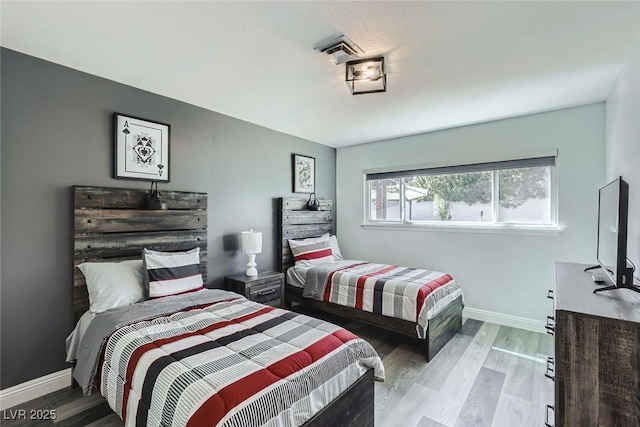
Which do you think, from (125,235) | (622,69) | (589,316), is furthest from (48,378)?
(622,69)

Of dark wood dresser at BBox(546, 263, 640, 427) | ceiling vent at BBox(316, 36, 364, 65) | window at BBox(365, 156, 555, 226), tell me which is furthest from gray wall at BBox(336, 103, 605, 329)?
ceiling vent at BBox(316, 36, 364, 65)

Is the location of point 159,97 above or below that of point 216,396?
above

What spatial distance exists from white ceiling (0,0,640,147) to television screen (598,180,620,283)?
3.17 ft

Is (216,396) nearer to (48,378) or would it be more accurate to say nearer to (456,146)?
(48,378)

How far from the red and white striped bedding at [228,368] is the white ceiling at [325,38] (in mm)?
1799

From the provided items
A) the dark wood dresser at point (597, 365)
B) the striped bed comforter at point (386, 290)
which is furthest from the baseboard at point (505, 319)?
the dark wood dresser at point (597, 365)

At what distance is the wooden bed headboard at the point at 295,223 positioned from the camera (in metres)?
3.88

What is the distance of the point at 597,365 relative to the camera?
3.97 feet

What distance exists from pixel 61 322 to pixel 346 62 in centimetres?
286

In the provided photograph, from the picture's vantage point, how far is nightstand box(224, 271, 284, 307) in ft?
9.95

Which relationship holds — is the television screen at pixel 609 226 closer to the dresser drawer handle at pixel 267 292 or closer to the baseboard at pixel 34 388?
the dresser drawer handle at pixel 267 292

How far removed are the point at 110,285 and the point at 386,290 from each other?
2317mm

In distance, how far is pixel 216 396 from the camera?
1.17 metres

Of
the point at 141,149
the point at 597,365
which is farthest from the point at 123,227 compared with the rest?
the point at 597,365
